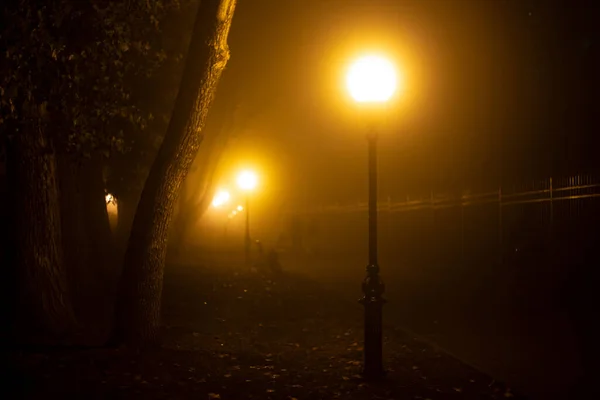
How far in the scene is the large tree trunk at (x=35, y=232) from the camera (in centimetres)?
852

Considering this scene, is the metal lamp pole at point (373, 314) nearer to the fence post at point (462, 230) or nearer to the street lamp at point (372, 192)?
the street lamp at point (372, 192)

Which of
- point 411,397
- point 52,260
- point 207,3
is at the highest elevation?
point 207,3

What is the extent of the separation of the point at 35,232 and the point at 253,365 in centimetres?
334

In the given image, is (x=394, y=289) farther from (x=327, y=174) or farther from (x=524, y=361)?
(x=327, y=174)

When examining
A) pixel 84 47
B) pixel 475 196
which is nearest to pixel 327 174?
pixel 475 196

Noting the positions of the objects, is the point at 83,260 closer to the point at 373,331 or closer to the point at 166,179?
the point at 166,179

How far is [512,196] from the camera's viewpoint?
642 inches

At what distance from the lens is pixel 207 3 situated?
8445 millimetres

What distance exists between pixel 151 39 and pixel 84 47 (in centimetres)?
283

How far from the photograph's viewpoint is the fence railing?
42.8ft

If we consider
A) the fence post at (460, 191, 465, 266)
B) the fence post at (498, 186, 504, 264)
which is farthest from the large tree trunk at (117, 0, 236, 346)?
the fence post at (460, 191, 465, 266)

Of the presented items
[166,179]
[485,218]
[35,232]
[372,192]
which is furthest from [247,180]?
[372,192]

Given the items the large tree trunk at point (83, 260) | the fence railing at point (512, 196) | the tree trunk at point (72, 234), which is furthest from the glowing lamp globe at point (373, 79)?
the fence railing at point (512, 196)

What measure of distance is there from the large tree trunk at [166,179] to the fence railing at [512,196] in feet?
26.2
